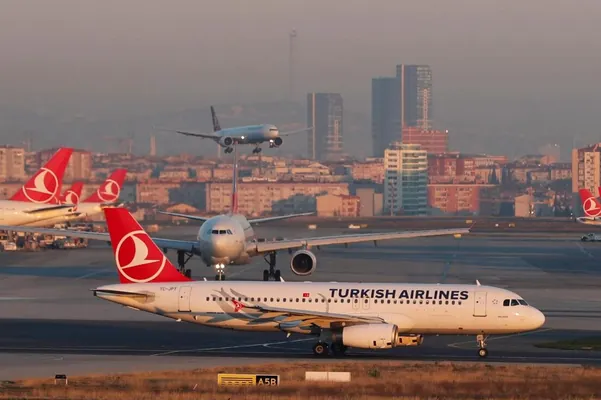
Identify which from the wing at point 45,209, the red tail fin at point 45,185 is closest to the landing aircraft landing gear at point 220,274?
the wing at point 45,209

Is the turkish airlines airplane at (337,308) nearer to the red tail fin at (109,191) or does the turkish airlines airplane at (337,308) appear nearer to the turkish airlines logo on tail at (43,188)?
the turkish airlines logo on tail at (43,188)

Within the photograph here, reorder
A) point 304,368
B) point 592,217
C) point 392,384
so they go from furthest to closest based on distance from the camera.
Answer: point 592,217
point 304,368
point 392,384

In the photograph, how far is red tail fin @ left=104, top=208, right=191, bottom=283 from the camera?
51312mm

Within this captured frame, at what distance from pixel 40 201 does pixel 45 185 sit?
1.90m

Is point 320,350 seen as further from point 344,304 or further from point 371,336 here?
point 371,336

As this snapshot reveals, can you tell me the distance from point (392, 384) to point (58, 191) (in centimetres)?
8234

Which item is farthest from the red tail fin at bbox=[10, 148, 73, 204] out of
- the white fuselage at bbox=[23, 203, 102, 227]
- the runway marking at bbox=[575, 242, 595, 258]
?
the runway marking at bbox=[575, 242, 595, 258]

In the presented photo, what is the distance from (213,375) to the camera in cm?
4272

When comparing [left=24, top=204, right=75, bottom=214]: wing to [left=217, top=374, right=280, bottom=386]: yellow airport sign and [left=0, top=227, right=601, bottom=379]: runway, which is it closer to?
[left=0, top=227, right=601, bottom=379]: runway

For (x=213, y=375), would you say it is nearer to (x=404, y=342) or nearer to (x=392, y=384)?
(x=392, y=384)

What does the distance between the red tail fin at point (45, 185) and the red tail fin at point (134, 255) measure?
65912mm

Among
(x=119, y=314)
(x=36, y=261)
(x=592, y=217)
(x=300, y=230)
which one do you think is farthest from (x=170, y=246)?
(x=300, y=230)

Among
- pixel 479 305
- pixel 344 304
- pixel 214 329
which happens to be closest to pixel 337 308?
pixel 344 304

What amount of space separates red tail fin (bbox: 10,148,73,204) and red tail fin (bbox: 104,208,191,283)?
65912 millimetres
